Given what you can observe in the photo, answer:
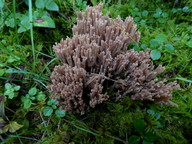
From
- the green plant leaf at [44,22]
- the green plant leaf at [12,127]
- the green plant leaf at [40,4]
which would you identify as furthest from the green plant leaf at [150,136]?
the green plant leaf at [40,4]

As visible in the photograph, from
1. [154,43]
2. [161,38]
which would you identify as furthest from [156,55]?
[161,38]

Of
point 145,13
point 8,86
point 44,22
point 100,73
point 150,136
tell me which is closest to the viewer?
point 150,136

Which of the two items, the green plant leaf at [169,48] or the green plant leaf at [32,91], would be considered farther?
the green plant leaf at [169,48]

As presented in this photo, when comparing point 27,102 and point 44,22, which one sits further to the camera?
point 44,22

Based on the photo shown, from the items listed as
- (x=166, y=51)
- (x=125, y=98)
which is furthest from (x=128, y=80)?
(x=166, y=51)

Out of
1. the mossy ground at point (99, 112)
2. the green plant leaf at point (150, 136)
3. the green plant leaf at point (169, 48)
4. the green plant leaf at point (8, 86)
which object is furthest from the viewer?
the green plant leaf at point (169, 48)

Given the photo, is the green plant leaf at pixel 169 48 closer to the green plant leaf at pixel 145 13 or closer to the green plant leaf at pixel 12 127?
the green plant leaf at pixel 145 13

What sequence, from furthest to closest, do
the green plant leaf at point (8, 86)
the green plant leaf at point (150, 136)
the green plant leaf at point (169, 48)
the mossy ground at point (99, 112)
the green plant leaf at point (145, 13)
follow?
the green plant leaf at point (145, 13) → the green plant leaf at point (169, 48) → the green plant leaf at point (8, 86) → the mossy ground at point (99, 112) → the green plant leaf at point (150, 136)

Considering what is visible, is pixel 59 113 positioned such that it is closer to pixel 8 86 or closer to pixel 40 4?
pixel 8 86
